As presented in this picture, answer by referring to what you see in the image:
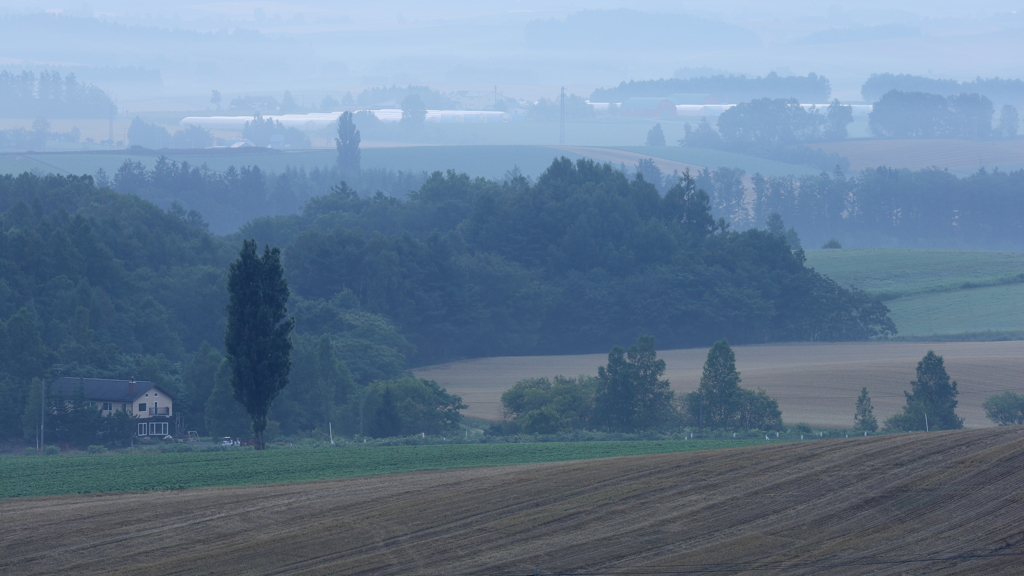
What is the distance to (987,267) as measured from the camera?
9550 centimetres

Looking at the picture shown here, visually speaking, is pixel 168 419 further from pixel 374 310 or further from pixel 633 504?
pixel 633 504

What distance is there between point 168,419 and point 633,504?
109 ft

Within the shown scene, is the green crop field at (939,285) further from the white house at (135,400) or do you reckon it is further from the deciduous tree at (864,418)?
the white house at (135,400)

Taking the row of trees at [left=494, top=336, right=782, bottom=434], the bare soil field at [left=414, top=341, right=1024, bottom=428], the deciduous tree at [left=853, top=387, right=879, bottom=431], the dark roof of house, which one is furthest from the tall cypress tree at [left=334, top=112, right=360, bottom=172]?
the deciduous tree at [left=853, top=387, right=879, bottom=431]

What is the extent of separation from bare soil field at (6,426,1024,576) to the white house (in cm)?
2454

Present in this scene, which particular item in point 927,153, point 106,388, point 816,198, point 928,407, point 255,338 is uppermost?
point 927,153

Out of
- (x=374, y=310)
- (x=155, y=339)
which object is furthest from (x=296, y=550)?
(x=374, y=310)

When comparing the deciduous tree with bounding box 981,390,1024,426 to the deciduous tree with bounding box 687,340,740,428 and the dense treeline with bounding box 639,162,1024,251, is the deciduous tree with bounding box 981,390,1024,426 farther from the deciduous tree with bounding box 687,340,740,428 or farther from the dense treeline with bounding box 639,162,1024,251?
the dense treeline with bounding box 639,162,1024,251

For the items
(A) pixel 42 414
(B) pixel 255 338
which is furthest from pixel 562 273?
(B) pixel 255 338

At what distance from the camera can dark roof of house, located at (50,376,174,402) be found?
46656 mm

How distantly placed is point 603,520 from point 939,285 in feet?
252

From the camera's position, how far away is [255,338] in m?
33.3

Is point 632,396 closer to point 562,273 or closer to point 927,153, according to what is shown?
point 562,273

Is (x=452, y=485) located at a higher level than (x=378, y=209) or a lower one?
lower
